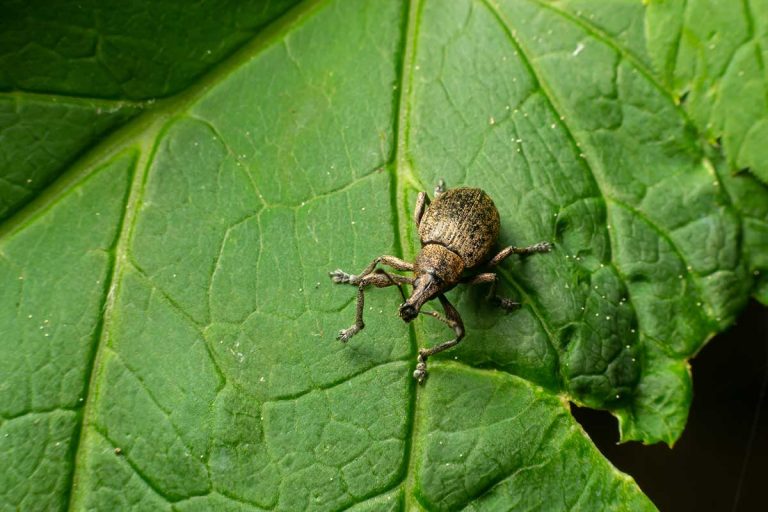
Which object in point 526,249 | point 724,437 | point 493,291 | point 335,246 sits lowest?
point 724,437

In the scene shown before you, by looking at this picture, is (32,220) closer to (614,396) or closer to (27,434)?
(27,434)

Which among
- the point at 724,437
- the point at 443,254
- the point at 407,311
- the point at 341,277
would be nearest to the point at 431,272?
the point at 443,254

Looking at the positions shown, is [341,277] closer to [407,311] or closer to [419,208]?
[407,311]

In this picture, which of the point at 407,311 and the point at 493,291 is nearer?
the point at 407,311

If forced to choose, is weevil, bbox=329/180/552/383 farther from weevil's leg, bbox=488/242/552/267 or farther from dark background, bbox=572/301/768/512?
dark background, bbox=572/301/768/512

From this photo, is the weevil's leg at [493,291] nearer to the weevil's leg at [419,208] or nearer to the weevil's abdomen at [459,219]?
the weevil's abdomen at [459,219]

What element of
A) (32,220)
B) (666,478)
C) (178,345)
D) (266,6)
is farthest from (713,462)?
(32,220)
